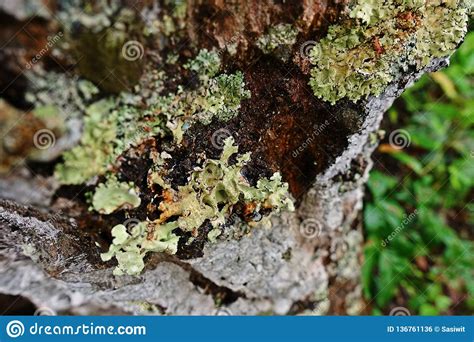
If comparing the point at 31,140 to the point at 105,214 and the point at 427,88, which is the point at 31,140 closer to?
the point at 105,214

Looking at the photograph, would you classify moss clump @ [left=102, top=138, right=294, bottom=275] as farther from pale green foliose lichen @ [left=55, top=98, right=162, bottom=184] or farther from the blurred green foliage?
the blurred green foliage

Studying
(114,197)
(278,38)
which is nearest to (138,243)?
(114,197)

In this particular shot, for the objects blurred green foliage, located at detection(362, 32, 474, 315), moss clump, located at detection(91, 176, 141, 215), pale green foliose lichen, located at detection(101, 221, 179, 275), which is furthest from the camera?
blurred green foliage, located at detection(362, 32, 474, 315)

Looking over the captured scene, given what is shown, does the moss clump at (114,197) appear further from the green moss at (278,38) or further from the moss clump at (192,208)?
the green moss at (278,38)

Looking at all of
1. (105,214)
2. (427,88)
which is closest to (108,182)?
(105,214)

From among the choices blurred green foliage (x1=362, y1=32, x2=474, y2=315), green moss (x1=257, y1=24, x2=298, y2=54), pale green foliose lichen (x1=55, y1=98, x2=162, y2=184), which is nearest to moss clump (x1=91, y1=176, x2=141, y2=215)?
pale green foliose lichen (x1=55, y1=98, x2=162, y2=184)

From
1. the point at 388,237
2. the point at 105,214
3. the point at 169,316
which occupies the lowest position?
the point at 169,316

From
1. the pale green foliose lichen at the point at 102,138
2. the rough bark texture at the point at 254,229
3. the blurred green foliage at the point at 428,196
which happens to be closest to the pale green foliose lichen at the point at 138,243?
the rough bark texture at the point at 254,229
